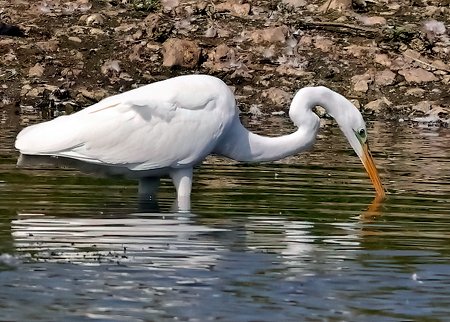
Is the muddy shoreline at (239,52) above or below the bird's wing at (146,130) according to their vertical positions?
above

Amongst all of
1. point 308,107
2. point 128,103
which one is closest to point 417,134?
point 308,107

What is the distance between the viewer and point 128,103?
36.1 feet

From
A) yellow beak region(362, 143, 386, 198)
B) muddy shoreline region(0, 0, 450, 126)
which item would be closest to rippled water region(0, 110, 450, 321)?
yellow beak region(362, 143, 386, 198)

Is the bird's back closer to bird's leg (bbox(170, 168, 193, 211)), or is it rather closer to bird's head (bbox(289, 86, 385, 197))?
bird's leg (bbox(170, 168, 193, 211))

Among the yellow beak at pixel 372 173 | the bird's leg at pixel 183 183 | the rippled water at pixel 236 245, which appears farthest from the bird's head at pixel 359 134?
the bird's leg at pixel 183 183

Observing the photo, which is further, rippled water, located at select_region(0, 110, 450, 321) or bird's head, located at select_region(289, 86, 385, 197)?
bird's head, located at select_region(289, 86, 385, 197)

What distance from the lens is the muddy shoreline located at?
1775 cm

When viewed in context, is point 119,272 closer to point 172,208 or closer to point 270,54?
point 172,208

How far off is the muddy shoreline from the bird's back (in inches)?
237

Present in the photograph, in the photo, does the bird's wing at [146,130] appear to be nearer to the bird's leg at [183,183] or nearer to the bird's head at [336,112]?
the bird's leg at [183,183]

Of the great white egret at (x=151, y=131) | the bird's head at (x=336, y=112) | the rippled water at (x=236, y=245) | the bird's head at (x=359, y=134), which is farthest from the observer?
the bird's head at (x=359, y=134)

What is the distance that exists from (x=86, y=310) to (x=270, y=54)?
40.1 feet

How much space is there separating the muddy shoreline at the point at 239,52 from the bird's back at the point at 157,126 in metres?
6.03

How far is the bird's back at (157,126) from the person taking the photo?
1092 centimetres
